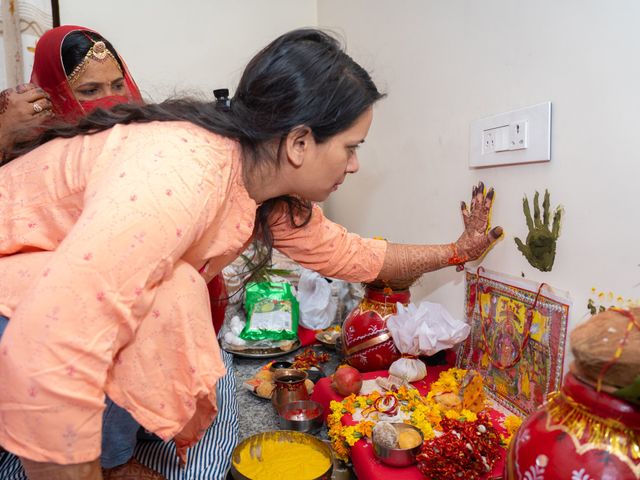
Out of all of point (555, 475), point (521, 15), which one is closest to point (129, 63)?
point (521, 15)

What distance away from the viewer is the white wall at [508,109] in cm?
96

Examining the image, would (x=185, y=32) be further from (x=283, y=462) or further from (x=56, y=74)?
(x=283, y=462)

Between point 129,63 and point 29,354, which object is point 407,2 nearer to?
point 129,63

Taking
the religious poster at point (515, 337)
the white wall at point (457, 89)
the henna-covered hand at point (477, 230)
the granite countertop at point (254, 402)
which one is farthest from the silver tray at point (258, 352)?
the henna-covered hand at point (477, 230)

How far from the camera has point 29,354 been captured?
66 cm

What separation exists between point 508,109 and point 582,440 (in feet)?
2.75

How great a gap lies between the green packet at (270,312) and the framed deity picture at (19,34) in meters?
1.21

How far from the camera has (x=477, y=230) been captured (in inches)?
53.1

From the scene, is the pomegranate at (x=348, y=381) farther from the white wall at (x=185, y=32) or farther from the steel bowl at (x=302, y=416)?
the white wall at (x=185, y=32)

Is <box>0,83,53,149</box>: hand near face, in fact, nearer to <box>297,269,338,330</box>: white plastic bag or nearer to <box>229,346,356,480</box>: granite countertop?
<box>229,346,356,480</box>: granite countertop

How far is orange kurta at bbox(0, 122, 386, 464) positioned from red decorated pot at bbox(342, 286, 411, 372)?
55cm

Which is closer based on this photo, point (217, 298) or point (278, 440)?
point (278, 440)

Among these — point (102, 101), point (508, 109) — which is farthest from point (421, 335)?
point (102, 101)

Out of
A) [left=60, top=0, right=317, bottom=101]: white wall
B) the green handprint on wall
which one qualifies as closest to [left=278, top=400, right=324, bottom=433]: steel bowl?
the green handprint on wall
